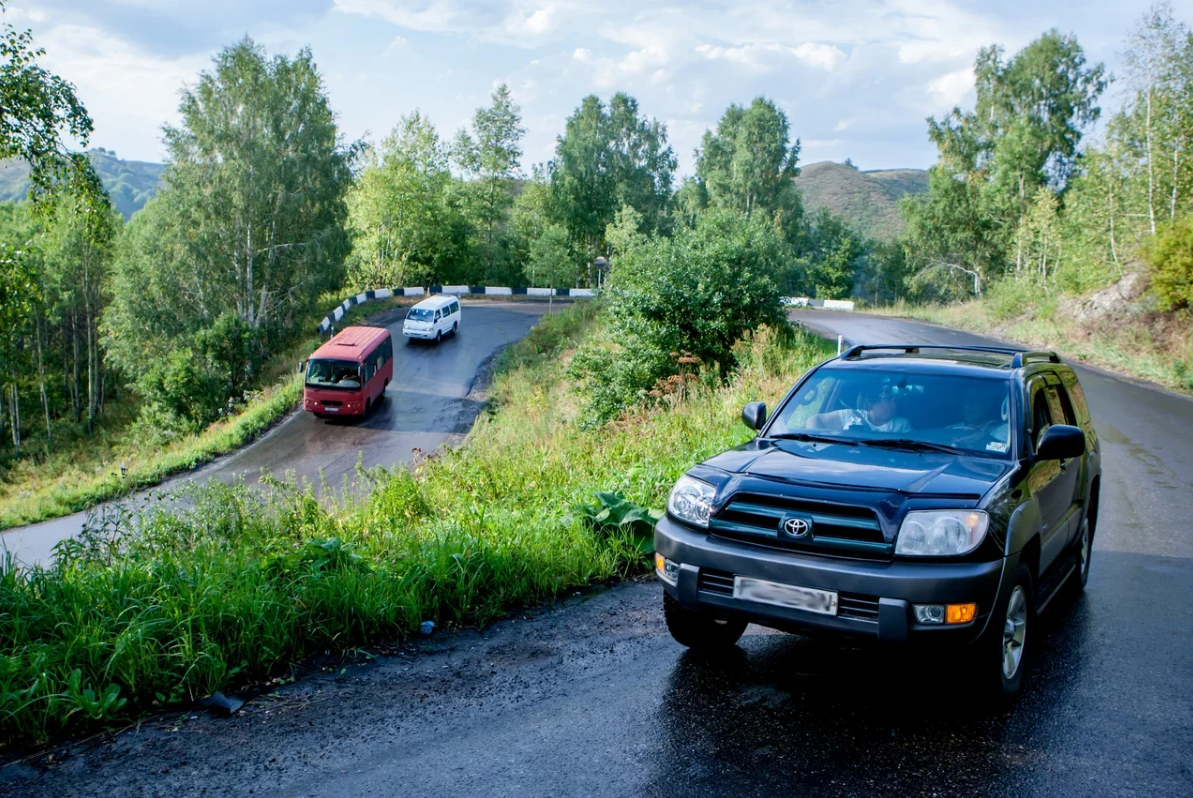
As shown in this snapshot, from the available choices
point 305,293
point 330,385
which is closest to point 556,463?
point 330,385

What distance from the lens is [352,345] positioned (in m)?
27.7

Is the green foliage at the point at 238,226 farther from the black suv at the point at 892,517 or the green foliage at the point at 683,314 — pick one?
the black suv at the point at 892,517

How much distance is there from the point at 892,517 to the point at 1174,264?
25474 millimetres

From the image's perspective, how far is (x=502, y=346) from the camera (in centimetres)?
3747

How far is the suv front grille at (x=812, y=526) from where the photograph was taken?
4.16 m

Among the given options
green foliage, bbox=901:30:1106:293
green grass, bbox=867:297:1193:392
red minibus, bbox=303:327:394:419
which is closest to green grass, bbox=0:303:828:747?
red minibus, bbox=303:327:394:419

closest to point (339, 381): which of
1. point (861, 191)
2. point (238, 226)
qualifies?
point (238, 226)

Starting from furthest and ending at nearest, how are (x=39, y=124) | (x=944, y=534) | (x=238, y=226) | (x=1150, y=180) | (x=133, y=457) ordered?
(x=238, y=226)
(x=133, y=457)
(x=1150, y=180)
(x=39, y=124)
(x=944, y=534)

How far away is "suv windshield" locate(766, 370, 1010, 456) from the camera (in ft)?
16.8

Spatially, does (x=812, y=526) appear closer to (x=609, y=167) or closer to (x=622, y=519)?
(x=622, y=519)

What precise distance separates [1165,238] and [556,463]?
23158 millimetres

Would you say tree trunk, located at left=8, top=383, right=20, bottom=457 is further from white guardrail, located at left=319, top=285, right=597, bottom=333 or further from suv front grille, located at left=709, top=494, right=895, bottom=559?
suv front grille, located at left=709, top=494, right=895, bottom=559

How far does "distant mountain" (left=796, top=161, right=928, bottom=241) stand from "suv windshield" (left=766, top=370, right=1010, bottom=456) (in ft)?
447

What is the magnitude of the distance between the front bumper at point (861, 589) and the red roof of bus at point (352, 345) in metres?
23.9
